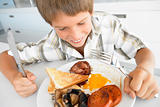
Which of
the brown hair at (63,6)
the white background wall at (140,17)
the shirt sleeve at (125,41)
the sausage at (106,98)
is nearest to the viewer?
the sausage at (106,98)

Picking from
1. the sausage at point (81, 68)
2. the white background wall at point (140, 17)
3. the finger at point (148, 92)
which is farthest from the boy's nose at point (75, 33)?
the white background wall at point (140, 17)

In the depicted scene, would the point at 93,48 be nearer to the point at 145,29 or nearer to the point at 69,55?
the point at 69,55

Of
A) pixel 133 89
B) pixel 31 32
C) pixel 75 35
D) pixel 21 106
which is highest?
pixel 75 35

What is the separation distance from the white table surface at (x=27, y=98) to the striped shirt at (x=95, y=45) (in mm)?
66

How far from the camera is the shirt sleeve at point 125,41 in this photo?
0.78 m

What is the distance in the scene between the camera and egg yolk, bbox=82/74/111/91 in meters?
0.59

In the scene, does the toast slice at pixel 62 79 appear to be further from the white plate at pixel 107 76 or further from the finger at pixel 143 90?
the finger at pixel 143 90

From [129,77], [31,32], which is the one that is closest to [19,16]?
[31,32]

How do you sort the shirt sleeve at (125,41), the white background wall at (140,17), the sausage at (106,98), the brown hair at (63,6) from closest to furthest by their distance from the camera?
the sausage at (106,98) < the brown hair at (63,6) < the shirt sleeve at (125,41) < the white background wall at (140,17)

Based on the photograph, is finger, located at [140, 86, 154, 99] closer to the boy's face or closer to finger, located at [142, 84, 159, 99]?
finger, located at [142, 84, 159, 99]

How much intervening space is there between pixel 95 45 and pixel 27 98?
480mm

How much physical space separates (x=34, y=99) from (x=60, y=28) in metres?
0.33

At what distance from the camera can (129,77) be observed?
21.7 inches

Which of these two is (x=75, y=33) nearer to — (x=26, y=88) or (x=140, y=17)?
(x=26, y=88)
